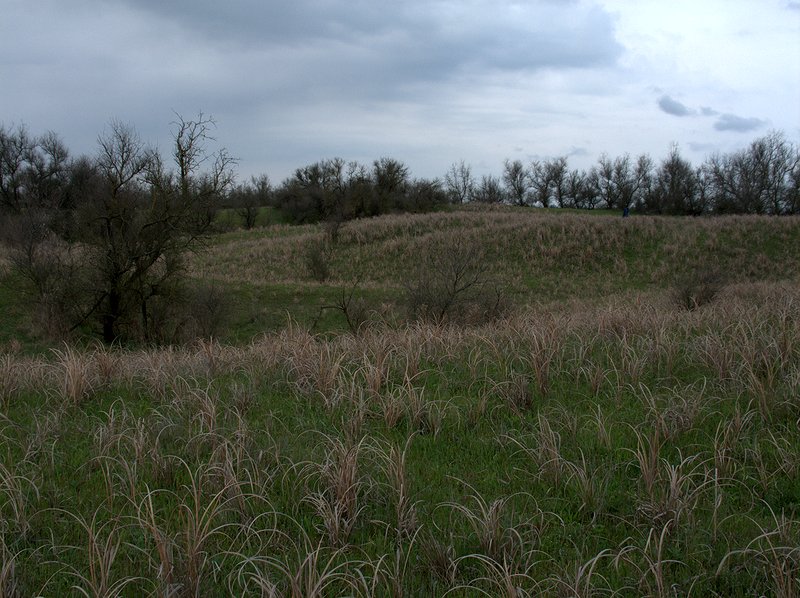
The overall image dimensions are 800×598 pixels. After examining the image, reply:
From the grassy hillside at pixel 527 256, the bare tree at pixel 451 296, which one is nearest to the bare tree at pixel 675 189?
the grassy hillside at pixel 527 256

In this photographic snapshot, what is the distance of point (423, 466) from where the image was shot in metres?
3.84

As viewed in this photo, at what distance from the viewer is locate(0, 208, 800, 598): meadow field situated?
270cm

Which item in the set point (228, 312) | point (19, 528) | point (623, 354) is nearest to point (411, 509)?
point (19, 528)

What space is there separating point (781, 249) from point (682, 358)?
113 ft

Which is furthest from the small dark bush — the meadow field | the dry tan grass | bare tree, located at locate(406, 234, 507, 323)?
the meadow field

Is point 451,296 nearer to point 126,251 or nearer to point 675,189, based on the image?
point 126,251

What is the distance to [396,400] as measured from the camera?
467 cm

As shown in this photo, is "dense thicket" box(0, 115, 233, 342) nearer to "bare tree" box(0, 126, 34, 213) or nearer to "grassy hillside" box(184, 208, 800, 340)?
"grassy hillside" box(184, 208, 800, 340)

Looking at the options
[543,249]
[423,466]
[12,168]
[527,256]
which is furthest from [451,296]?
[12,168]

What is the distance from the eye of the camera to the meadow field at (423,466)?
2697 millimetres

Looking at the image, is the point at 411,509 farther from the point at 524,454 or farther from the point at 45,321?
the point at 45,321

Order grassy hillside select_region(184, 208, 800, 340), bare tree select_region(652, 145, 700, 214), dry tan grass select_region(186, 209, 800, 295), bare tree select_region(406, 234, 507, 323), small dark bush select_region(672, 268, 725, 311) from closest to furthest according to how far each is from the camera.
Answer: small dark bush select_region(672, 268, 725, 311) → bare tree select_region(406, 234, 507, 323) → grassy hillside select_region(184, 208, 800, 340) → dry tan grass select_region(186, 209, 800, 295) → bare tree select_region(652, 145, 700, 214)

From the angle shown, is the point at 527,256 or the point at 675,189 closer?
the point at 527,256

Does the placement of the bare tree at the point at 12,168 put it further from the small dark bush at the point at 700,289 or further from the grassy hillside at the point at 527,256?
the small dark bush at the point at 700,289
